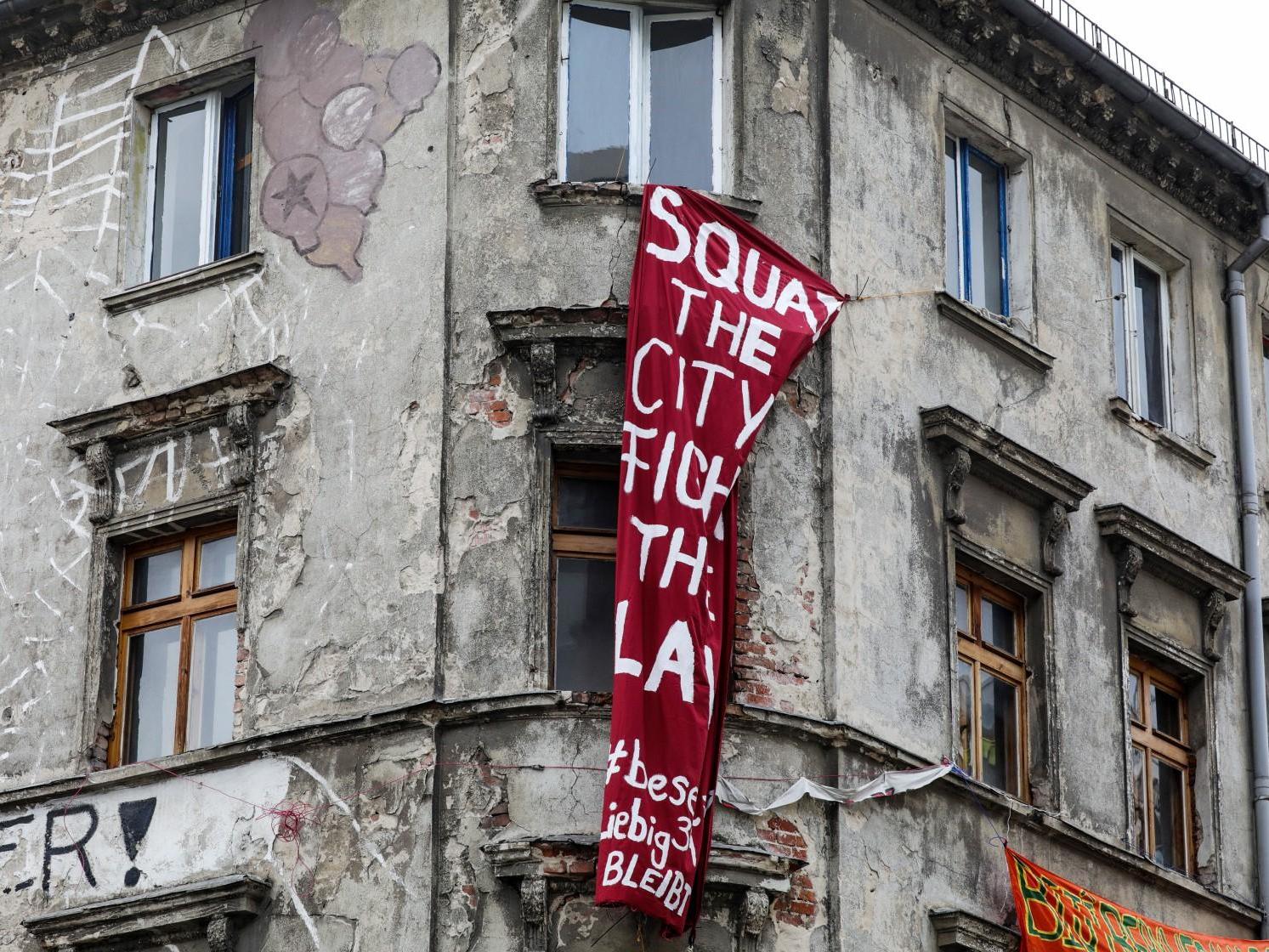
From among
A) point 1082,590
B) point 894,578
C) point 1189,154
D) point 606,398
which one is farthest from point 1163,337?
point 606,398

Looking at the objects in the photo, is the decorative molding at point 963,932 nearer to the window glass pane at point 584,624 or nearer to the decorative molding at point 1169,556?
the window glass pane at point 584,624

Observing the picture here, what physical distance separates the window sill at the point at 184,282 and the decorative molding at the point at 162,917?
451cm

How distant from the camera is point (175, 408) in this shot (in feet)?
65.3

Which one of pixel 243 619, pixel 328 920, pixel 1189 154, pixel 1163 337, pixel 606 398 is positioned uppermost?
pixel 1189 154

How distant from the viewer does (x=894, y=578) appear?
19297mm

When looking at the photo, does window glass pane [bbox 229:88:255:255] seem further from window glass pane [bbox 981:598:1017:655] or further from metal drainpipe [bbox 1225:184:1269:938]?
metal drainpipe [bbox 1225:184:1269:938]

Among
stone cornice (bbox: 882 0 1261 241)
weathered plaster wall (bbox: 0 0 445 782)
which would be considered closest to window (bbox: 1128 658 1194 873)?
stone cornice (bbox: 882 0 1261 241)

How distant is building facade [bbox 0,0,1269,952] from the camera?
59.1 ft

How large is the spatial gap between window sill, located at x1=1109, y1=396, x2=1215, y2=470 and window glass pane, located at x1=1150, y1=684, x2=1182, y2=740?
6.50ft

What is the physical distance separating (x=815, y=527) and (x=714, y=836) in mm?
2403

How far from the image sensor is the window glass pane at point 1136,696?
Answer: 868 inches

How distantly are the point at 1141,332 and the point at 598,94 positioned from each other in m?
5.99

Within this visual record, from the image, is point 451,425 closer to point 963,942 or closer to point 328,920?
point 328,920

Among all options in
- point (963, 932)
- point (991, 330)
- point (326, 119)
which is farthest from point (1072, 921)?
point (326, 119)
